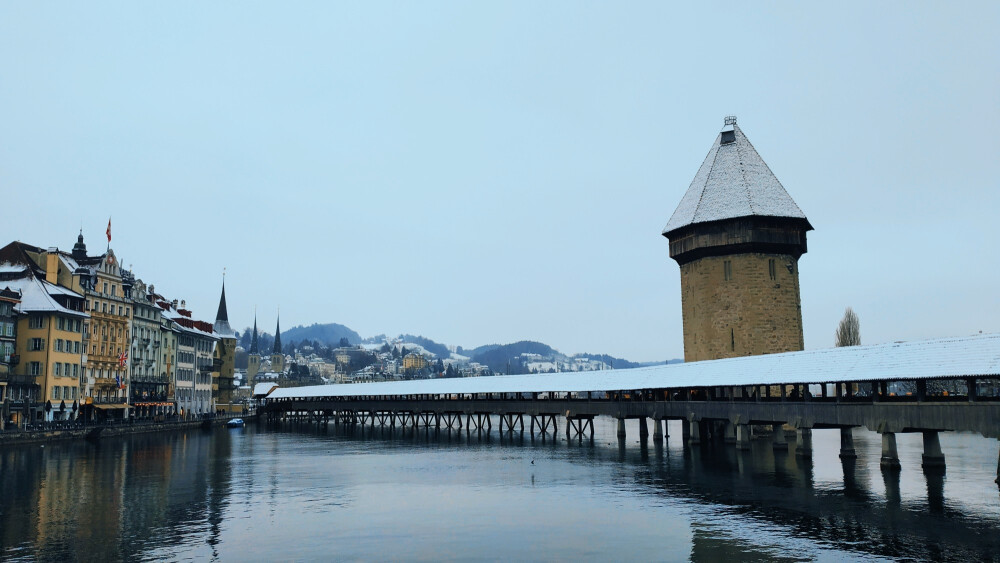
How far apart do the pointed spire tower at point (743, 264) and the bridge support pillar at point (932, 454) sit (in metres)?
22.1

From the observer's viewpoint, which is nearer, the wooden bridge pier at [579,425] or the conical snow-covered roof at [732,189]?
the conical snow-covered roof at [732,189]

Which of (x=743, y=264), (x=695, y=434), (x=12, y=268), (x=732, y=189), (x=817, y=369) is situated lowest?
(x=695, y=434)

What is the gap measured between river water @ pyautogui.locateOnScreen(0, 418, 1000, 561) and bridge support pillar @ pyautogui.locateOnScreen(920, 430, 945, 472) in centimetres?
83

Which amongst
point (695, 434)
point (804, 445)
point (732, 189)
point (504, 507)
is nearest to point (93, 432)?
point (695, 434)

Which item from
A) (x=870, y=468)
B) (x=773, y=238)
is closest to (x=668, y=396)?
(x=773, y=238)

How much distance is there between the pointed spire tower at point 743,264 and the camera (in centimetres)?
5919

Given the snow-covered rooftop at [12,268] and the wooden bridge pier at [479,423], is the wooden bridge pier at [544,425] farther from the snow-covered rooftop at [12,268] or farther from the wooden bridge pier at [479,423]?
the snow-covered rooftop at [12,268]

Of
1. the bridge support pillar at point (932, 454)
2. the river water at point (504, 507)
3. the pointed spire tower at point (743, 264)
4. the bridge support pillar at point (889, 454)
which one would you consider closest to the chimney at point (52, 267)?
the river water at point (504, 507)

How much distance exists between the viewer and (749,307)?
59156 millimetres

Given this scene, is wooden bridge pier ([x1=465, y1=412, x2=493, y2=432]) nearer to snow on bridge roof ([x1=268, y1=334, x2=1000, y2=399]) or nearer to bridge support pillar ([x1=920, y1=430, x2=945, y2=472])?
snow on bridge roof ([x1=268, y1=334, x2=1000, y2=399])

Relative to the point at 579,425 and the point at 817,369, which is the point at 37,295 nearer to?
the point at 579,425

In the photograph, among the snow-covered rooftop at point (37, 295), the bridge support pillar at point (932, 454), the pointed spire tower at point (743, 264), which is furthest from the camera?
the snow-covered rooftop at point (37, 295)

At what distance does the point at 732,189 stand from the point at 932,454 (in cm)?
2947

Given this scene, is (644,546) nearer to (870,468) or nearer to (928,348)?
(928,348)
